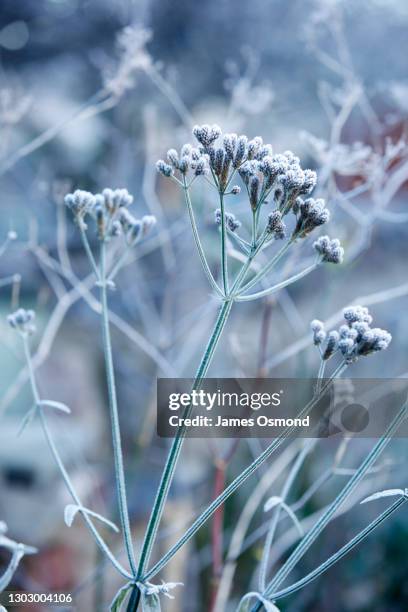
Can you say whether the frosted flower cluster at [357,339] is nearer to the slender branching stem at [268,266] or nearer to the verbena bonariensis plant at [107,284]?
the slender branching stem at [268,266]

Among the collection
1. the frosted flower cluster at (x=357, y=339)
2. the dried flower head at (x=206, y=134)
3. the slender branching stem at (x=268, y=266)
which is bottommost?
the frosted flower cluster at (x=357, y=339)

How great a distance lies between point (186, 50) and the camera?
4.29 ft

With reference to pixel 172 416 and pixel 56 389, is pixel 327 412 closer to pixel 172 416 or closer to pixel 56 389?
pixel 172 416

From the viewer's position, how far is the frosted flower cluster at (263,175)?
45cm

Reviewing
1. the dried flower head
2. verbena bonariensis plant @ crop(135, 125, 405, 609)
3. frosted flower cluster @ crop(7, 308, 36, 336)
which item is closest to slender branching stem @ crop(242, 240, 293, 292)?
verbena bonariensis plant @ crop(135, 125, 405, 609)

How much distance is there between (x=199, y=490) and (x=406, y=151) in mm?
791

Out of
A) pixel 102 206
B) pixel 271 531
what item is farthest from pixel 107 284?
pixel 271 531

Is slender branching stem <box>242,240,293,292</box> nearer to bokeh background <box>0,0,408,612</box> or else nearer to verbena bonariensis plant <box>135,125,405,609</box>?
verbena bonariensis plant <box>135,125,405,609</box>

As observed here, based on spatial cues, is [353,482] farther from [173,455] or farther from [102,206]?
[102,206]

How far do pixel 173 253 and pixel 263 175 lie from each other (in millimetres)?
811

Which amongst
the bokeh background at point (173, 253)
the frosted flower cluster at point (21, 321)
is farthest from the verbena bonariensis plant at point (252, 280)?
the bokeh background at point (173, 253)

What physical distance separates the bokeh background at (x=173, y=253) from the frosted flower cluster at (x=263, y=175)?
55 centimetres

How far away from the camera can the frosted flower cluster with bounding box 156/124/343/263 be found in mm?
455

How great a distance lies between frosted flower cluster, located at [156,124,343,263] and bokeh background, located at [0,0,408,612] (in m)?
0.55
